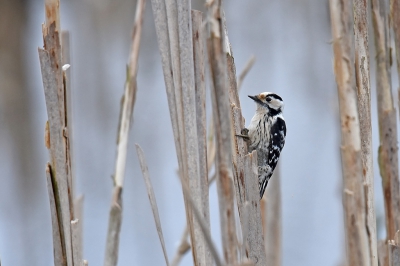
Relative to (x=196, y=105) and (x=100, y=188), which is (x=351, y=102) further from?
(x=100, y=188)

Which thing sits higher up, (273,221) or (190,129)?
(190,129)

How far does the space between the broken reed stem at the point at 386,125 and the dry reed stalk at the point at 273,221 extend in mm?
939

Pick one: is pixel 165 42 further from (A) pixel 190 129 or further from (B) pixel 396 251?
(B) pixel 396 251

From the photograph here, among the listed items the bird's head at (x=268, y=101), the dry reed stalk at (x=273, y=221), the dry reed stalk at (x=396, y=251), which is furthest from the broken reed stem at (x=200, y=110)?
the bird's head at (x=268, y=101)

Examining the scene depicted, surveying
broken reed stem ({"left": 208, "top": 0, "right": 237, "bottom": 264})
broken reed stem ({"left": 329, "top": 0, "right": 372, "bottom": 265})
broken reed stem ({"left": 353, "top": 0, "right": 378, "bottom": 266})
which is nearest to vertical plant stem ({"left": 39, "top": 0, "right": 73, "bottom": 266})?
broken reed stem ({"left": 208, "top": 0, "right": 237, "bottom": 264})

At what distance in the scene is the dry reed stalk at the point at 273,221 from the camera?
2.70 metres

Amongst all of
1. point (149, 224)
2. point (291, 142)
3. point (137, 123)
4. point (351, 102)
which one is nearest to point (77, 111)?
point (137, 123)

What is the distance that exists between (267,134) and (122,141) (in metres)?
1.37

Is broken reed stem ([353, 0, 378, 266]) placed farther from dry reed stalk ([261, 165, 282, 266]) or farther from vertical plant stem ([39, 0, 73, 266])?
dry reed stalk ([261, 165, 282, 266])

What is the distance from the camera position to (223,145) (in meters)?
1.22

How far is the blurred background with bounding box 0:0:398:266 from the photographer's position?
383 cm

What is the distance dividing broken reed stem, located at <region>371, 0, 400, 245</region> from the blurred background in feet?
5.64

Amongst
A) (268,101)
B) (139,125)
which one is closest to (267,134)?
(268,101)

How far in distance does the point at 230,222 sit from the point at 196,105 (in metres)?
0.53
